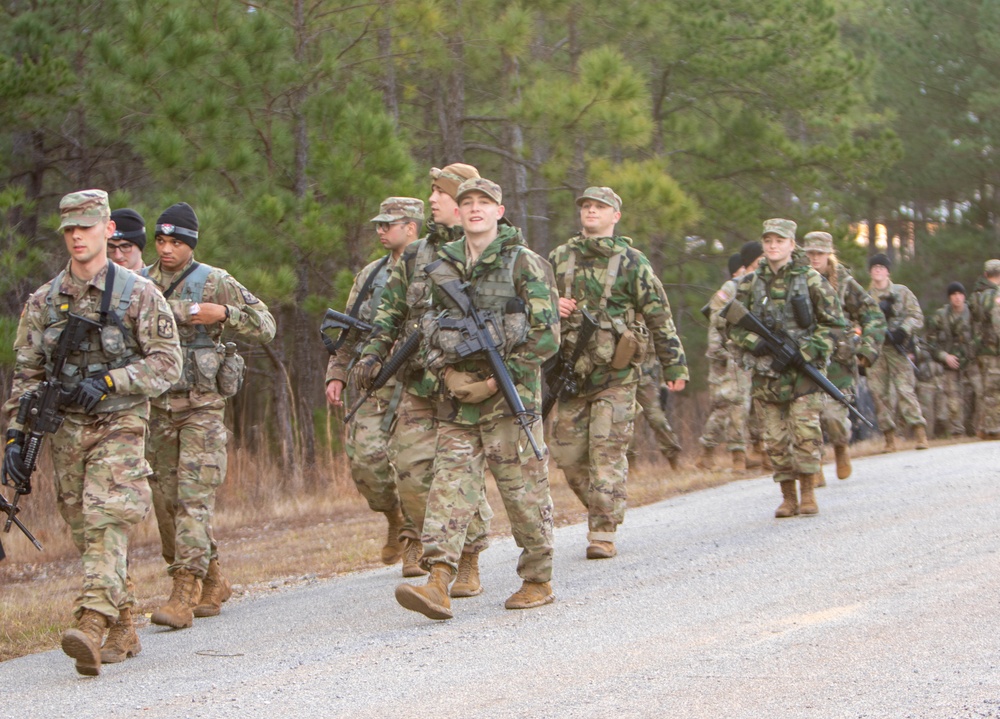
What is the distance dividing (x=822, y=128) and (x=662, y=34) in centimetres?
357

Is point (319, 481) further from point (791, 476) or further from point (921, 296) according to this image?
point (921, 296)

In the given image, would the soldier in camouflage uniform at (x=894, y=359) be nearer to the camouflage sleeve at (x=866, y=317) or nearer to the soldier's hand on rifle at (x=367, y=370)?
the camouflage sleeve at (x=866, y=317)

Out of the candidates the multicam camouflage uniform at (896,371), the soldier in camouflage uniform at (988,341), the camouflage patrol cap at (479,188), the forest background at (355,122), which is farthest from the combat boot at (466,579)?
the soldier in camouflage uniform at (988,341)

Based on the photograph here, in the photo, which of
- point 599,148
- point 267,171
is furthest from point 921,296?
point 267,171

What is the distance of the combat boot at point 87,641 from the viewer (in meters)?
5.76

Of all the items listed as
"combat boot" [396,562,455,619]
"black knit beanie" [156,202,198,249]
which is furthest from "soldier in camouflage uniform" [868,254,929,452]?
"combat boot" [396,562,455,619]

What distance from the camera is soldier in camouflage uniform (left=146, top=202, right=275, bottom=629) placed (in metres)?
7.34

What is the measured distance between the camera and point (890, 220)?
3466 cm

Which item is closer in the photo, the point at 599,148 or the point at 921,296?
the point at 599,148

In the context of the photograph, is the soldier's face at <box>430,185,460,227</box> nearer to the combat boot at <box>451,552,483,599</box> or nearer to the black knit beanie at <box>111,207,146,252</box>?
the black knit beanie at <box>111,207,146,252</box>

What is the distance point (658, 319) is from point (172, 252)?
303 cm

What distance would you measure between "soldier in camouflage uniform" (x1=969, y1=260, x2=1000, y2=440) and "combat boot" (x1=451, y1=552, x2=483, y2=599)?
11776 mm

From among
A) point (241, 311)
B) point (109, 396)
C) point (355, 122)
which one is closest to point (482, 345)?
point (241, 311)

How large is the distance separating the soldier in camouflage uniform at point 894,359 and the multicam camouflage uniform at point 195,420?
9.81 meters
